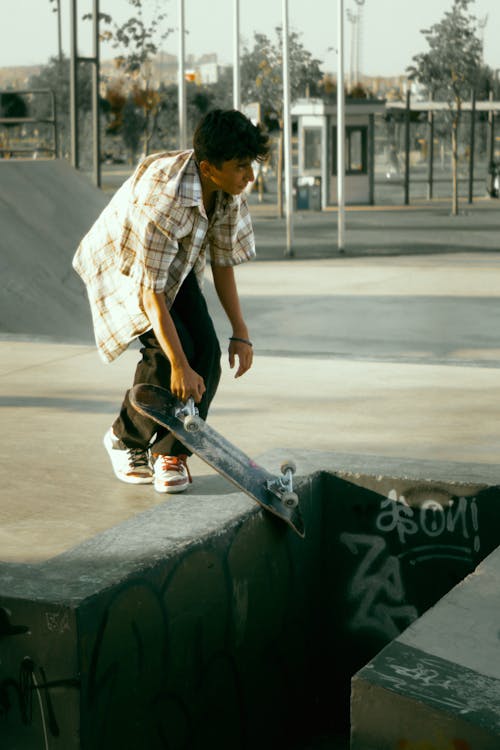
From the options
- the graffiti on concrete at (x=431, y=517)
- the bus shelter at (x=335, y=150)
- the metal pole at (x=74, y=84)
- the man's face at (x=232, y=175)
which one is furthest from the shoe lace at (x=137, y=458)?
the bus shelter at (x=335, y=150)

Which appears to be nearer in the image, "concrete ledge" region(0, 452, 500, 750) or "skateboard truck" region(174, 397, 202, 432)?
"concrete ledge" region(0, 452, 500, 750)

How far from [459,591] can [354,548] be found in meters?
1.37

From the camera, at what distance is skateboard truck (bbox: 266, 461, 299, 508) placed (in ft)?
13.6

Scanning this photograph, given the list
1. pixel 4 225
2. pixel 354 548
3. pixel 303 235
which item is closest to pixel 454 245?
pixel 303 235

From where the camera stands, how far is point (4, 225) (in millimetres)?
13914

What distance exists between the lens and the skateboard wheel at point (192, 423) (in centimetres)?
418

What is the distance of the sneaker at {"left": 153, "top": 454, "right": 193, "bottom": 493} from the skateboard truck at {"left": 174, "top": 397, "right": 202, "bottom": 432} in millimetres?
307

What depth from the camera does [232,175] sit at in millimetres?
4148

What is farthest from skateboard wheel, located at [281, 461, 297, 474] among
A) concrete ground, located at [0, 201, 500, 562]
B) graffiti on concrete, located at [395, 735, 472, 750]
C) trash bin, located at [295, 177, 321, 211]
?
trash bin, located at [295, 177, 321, 211]

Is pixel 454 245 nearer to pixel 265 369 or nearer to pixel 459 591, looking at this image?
pixel 265 369

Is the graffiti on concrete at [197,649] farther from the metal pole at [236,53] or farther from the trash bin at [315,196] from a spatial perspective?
the trash bin at [315,196]

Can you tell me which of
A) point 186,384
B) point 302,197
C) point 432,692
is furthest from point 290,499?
point 302,197

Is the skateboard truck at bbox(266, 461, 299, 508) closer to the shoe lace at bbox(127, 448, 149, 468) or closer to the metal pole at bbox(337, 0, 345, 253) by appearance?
the shoe lace at bbox(127, 448, 149, 468)

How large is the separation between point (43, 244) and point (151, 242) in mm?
10413
